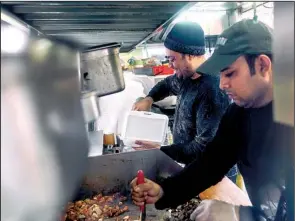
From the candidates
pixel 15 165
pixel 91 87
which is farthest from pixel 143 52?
pixel 15 165

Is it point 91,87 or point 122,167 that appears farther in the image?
point 122,167

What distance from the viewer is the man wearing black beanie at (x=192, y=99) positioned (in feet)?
6.21

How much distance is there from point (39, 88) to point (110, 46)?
796 millimetres

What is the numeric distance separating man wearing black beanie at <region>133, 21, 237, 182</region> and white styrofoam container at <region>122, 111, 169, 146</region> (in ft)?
0.15

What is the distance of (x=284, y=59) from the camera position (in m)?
0.59

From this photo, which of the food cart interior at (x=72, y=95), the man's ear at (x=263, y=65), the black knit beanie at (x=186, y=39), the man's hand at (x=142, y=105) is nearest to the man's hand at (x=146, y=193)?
the food cart interior at (x=72, y=95)

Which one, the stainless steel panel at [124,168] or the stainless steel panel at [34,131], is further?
the stainless steel panel at [124,168]

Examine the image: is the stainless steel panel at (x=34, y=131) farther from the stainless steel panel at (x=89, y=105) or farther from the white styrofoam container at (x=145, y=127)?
the white styrofoam container at (x=145, y=127)

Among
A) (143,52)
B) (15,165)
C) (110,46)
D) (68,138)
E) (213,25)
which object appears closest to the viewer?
(15,165)

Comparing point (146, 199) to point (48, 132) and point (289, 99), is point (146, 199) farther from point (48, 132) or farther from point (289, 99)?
point (289, 99)

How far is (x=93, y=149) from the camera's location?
1.83 metres

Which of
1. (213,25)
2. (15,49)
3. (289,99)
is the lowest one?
(289,99)

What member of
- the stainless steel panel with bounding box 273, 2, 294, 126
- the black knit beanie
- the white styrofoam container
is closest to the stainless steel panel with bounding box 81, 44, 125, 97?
the white styrofoam container

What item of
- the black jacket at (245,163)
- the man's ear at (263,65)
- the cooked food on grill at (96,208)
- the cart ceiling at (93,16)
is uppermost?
the cart ceiling at (93,16)
